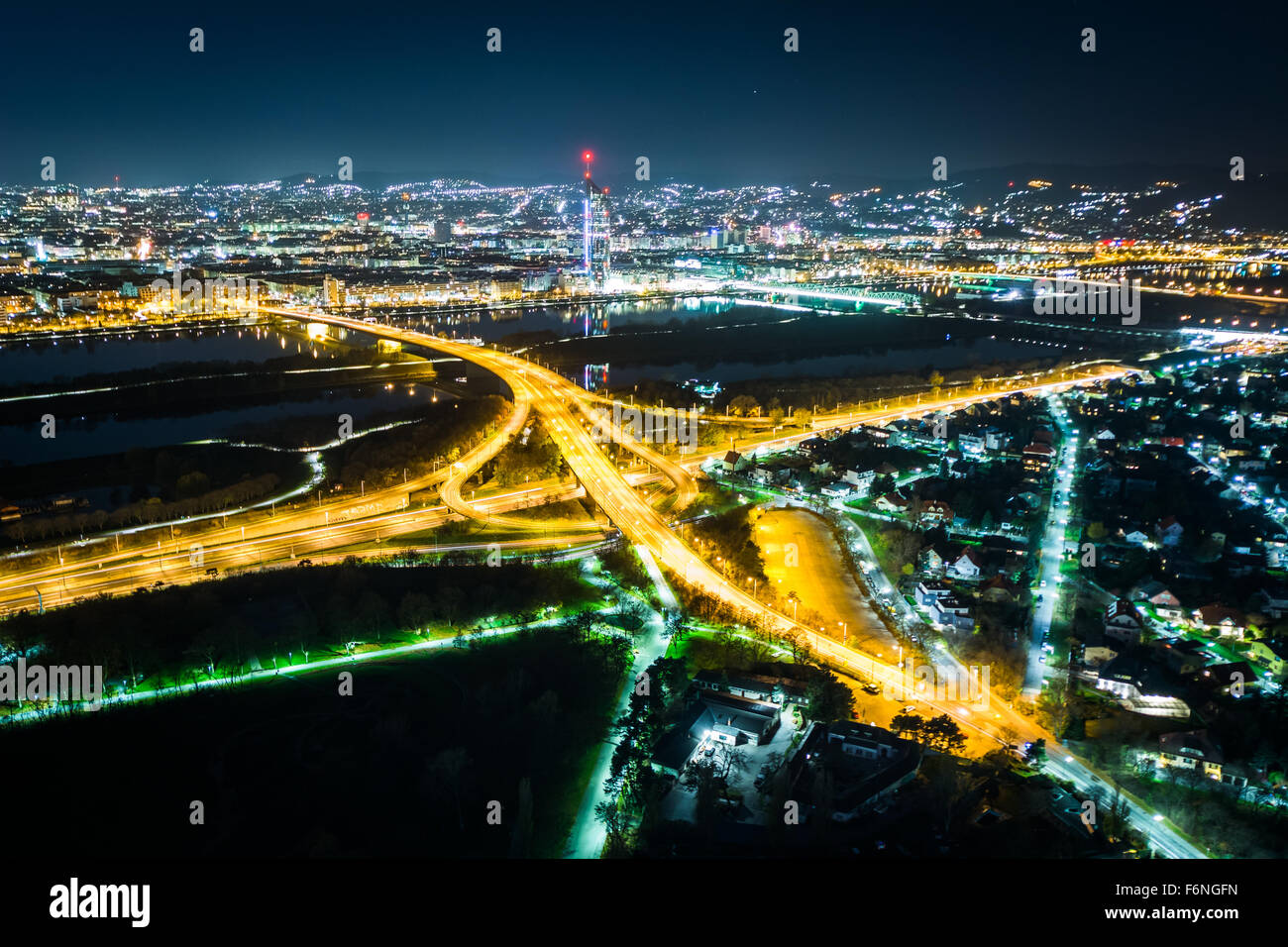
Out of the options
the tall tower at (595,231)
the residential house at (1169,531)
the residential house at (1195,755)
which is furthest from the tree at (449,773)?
the tall tower at (595,231)

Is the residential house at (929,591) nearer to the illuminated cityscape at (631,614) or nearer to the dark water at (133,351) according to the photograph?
the illuminated cityscape at (631,614)

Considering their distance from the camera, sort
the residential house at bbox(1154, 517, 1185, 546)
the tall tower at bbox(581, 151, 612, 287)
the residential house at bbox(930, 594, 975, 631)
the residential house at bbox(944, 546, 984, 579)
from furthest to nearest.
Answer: the tall tower at bbox(581, 151, 612, 287)
the residential house at bbox(1154, 517, 1185, 546)
the residential house at bbox(944, 546, 984, 579)
the residential house at bbox(930, 594, 975, 631)

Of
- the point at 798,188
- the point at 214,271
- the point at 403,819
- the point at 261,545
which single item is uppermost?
the point at 798,188

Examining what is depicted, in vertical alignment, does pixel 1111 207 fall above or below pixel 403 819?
above

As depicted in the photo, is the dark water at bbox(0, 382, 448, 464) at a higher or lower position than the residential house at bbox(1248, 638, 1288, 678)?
higher

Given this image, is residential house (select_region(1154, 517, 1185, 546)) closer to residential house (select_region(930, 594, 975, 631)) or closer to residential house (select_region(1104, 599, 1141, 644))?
residential house (select_region(1104, 599, 1141, 644))

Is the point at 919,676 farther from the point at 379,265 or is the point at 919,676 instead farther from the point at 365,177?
the point at 365,177

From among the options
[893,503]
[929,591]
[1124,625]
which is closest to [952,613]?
[929,591]

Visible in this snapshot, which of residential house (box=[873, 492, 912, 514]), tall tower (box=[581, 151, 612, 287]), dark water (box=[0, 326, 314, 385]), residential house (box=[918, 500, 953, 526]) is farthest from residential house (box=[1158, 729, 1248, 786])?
tall tower (box=[581, 151, 612, 287])
